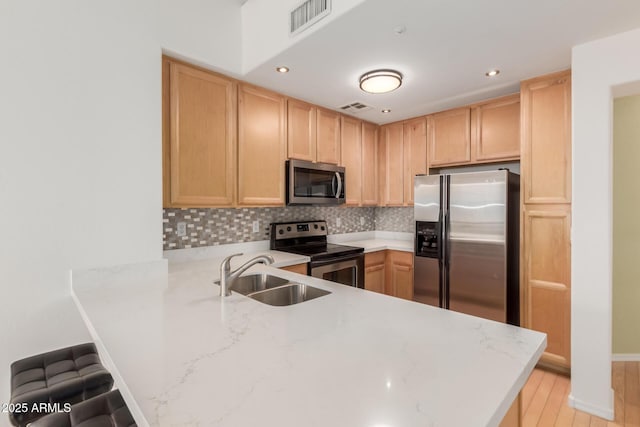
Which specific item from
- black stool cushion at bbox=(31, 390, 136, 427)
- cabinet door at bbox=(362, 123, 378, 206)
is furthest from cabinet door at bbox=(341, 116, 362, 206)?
black stool cushion at bbox=(31, 390, 136, 427)

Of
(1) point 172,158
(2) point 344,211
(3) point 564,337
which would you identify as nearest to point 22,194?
(1) point 172,158

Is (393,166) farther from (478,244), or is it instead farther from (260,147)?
(260,147)

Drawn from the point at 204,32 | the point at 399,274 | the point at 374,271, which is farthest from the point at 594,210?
the point at 204,32

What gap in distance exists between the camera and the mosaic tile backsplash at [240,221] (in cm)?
250

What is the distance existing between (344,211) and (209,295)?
2.63 m

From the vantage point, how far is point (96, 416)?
1008 mm

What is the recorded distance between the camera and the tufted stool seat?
1057 millimetres

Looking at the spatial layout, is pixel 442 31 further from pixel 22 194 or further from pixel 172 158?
pixel 22 194

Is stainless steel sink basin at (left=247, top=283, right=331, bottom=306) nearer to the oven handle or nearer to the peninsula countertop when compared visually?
the peninsula countertop

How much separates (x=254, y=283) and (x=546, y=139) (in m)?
2.49

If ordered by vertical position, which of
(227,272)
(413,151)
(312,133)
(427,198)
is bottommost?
(227,272)

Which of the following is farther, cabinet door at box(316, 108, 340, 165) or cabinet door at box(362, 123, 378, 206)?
cabinet door at box(362, 123, 378, 206)

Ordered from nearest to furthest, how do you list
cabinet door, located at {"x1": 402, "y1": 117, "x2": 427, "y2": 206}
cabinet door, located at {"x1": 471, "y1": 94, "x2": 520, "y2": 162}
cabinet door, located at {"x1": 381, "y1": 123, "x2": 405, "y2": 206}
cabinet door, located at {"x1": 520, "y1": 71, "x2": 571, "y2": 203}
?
cabinet door, located at {"x1": 520, "y1": 71, "x2": 571, "y2": 203} < cabinet door, located at {"x1": 471, "y1": 94, "x2": 520, "y2": 162} < cabinet door, located at {"x1": 402, "y1": 117, "x2": 427, "y2": 206} < cabinet door, located at {"x1": 381, "y1": 123, "x2": 405, "y2": 206}

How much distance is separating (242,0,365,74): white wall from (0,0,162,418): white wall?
0.68 meters
